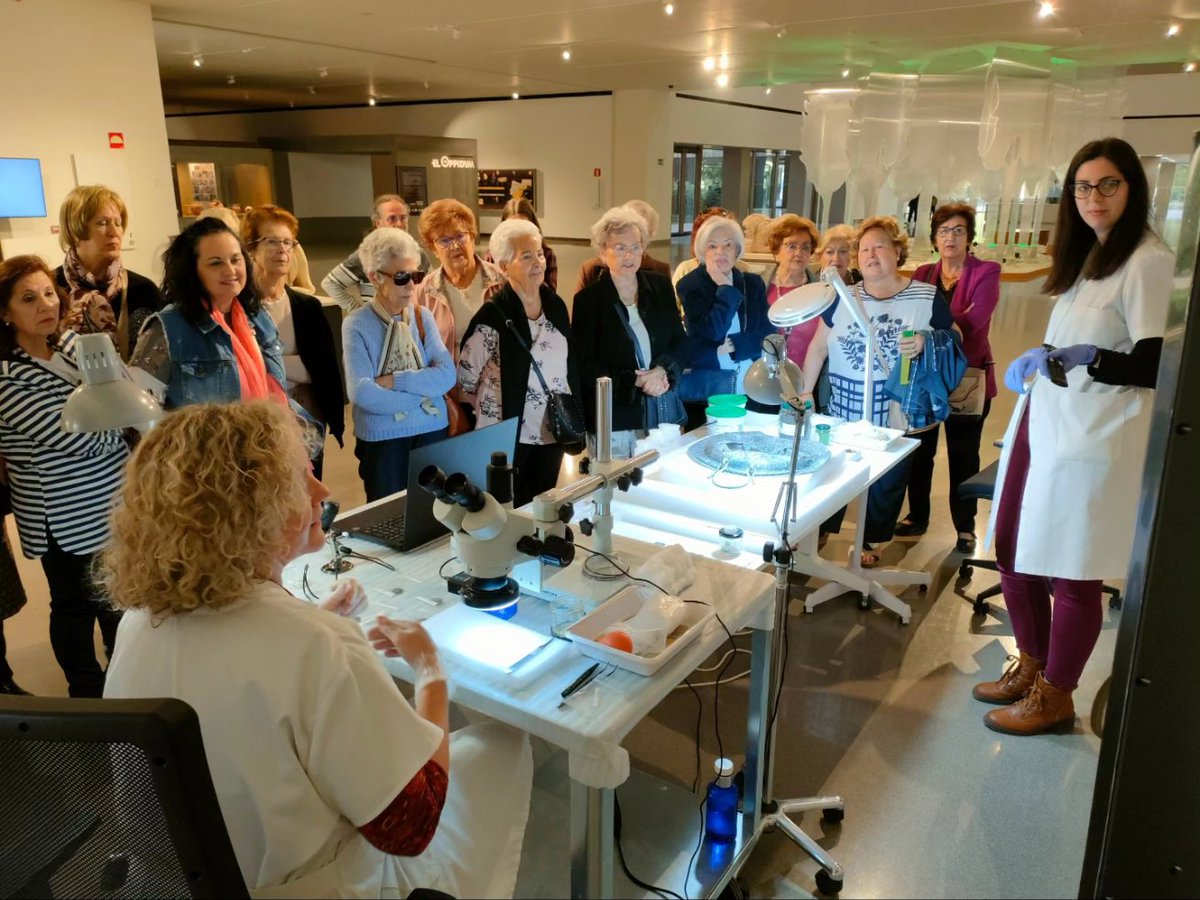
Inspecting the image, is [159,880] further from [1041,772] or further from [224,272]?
[1041,772]

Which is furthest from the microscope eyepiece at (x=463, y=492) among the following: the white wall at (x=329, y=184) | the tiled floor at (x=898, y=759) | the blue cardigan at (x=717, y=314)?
the white wall at (x=329, y=184)

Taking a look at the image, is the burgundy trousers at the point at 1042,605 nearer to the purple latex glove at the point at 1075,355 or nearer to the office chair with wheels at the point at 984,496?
the purple latex glove at the point at 1075,355

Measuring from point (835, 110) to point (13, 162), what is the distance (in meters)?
8.53

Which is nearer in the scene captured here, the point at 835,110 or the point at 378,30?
the point at 378,30

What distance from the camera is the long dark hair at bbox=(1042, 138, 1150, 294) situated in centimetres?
213

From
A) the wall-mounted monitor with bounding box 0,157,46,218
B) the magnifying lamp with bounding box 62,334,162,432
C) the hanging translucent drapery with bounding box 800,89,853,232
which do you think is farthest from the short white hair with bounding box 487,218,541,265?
the hanging translucent drapery with bounding box 800,89,853,232

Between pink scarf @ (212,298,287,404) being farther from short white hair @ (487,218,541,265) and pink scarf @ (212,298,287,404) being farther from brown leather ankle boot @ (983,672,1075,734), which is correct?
brown leather ankle boot @ (983,672,1075,734)

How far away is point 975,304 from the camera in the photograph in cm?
366

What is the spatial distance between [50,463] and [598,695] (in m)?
1.82

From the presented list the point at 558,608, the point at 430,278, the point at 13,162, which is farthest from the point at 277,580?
the point at 13,162

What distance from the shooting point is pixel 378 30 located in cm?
778

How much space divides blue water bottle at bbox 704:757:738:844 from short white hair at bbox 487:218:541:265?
6.08 feet

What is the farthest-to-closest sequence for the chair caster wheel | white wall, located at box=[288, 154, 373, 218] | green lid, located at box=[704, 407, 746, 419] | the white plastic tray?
white wall, located at box=[288, 154, 373, 218]
green lid, located at box=[704, 407, 746, 419]
the chair caster wheel
the white plastic tray

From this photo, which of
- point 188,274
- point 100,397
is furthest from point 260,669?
point 188,274
